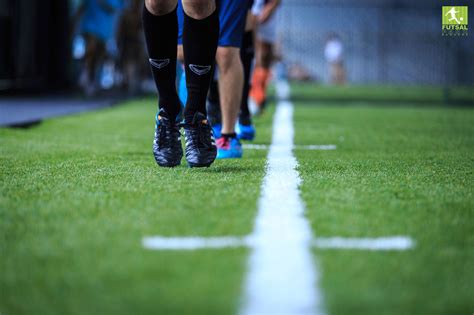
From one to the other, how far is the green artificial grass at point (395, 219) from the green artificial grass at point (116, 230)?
0.22 meters

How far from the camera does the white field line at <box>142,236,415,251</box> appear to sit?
2061 mm

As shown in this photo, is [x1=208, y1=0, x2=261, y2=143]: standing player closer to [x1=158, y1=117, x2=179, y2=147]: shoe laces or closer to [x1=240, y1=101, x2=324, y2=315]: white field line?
[x1=158, y1=117, x2=179, y2=147]: shoe laces

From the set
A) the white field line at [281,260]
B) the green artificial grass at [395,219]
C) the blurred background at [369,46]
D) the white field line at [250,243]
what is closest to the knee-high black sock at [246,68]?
the green artificial grass at [395,219]

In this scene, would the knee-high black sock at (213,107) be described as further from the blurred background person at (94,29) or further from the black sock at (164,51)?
the blurred background person at (94,29)

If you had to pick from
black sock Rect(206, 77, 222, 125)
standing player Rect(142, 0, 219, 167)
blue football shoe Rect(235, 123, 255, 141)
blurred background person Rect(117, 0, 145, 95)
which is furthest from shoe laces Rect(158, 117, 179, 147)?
blurred background person Rect(117, 0, 145, 95)

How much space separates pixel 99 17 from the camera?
11.8 meters

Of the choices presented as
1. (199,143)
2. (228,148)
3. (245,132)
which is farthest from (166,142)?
(245,132)

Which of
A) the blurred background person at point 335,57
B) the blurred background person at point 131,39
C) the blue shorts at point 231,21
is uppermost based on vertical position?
the blue shorts at point 231,21

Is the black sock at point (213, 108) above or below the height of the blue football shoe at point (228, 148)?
above

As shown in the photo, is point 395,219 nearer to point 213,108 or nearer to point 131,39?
point 213,108

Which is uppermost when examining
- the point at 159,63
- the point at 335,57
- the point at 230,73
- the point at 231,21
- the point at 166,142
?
the point at 231,21

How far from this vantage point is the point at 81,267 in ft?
6.16

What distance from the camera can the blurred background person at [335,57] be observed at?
2692cm

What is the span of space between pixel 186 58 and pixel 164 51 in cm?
11
